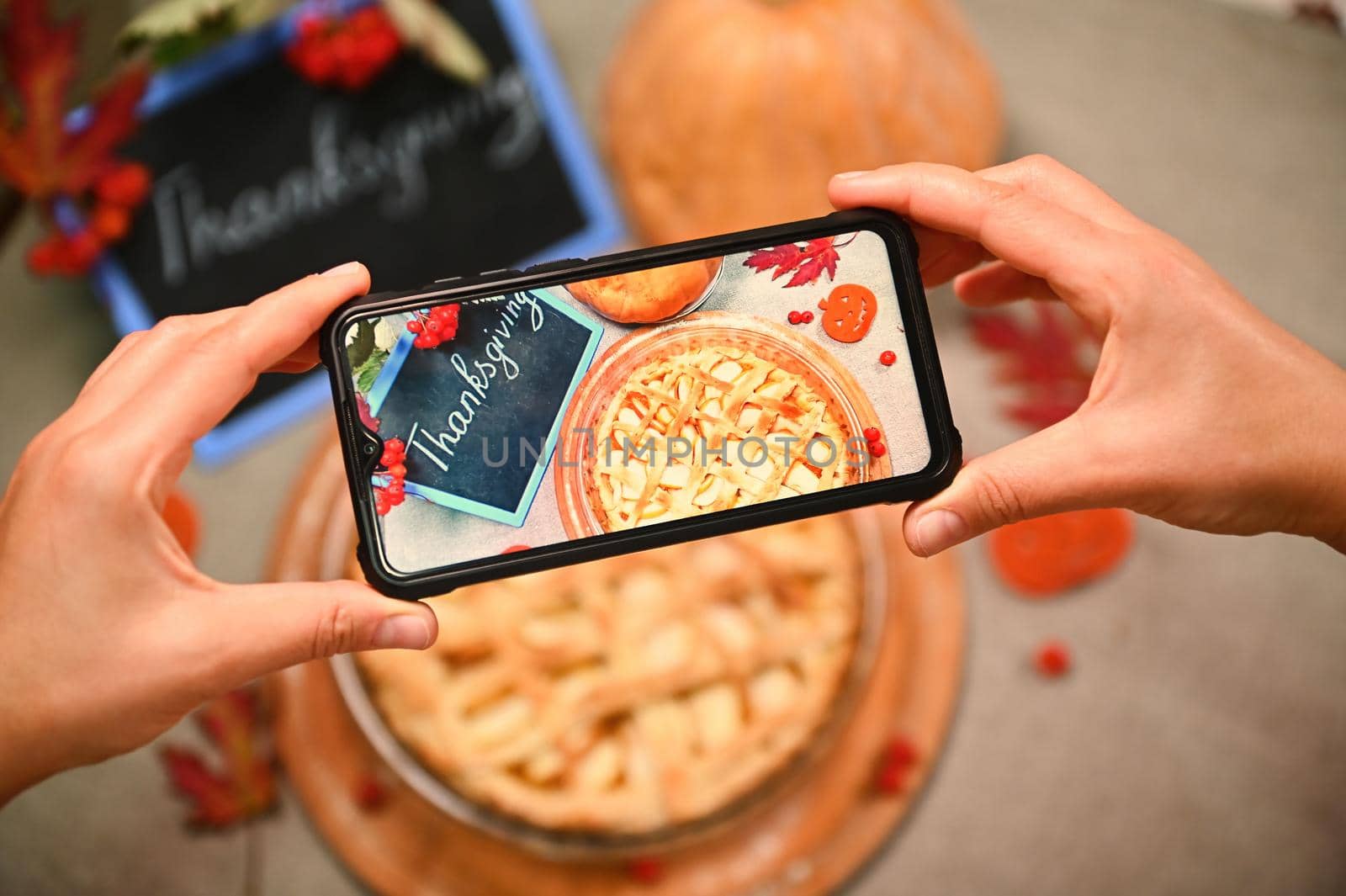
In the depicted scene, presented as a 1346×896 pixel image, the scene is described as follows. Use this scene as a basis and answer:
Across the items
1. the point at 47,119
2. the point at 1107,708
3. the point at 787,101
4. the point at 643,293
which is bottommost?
Result: the point at 1107,708

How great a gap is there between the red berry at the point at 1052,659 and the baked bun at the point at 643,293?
71 cm

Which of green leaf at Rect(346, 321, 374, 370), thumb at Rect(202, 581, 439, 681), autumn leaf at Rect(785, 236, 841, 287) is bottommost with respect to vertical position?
thumb at Rect(202, 581, 439, 681)

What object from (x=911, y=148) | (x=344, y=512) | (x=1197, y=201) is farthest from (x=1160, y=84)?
(x=344, y=512)

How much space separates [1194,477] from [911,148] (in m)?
0.53

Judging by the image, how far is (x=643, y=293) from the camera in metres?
0.64

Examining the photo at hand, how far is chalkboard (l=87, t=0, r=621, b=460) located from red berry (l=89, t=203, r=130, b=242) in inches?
0.9

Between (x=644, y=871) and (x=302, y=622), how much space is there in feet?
1.72

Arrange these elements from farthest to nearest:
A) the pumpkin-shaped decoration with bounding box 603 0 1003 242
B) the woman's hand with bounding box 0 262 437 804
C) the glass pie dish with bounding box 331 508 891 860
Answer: the pumpkin-shaped decoration with bounding box 603 0 1003 242
the glass pie dish with bounding box 331 508 891 860
the woman's hand with bounding box 0 262 437 804

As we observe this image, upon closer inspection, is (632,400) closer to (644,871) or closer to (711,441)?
(711,441)

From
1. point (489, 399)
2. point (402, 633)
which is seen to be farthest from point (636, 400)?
point (402, 633)

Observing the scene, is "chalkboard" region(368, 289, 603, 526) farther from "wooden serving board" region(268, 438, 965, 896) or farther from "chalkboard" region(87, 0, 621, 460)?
"chalkboard" region(87, 0, 621, 460)

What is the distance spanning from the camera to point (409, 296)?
0.63 metres

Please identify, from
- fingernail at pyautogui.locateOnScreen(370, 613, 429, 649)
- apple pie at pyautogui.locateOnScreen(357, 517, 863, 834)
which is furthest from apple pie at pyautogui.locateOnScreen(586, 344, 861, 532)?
apple pie at pyautogui.locateOnScreen(357, 517, 863, 834)

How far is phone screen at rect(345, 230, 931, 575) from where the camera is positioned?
623mm
